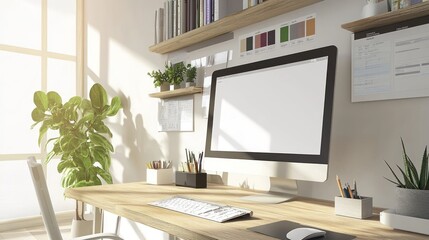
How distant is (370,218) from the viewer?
1.09 m

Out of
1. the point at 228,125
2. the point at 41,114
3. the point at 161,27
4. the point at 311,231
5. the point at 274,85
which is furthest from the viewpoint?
the point at 41,114

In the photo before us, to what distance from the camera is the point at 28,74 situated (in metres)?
3.78

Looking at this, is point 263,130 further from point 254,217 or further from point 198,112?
point 198,112

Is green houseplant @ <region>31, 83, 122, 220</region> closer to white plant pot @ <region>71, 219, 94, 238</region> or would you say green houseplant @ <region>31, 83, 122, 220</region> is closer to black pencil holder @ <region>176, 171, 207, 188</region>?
white plant pot @ <region>71, 219, 94, 238</region>

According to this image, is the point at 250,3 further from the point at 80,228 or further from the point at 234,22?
the point at 80,228

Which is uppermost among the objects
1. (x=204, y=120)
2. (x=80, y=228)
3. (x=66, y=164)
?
(x=204, y=120)

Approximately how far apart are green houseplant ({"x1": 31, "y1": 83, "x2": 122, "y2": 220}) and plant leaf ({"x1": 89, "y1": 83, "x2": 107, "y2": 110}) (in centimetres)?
4

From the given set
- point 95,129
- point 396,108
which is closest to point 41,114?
point 95,129

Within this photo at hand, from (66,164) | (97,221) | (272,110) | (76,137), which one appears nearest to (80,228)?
(66,164)

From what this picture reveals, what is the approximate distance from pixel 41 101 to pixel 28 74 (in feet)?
3.46

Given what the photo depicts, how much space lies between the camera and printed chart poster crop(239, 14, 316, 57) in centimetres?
155

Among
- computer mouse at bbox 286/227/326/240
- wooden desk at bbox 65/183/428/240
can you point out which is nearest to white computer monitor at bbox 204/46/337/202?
wooden desk at bbox 65/183/428/240

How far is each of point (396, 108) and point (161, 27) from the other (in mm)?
1582

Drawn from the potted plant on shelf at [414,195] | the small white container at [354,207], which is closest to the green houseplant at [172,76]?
the small white container at [354,207]
